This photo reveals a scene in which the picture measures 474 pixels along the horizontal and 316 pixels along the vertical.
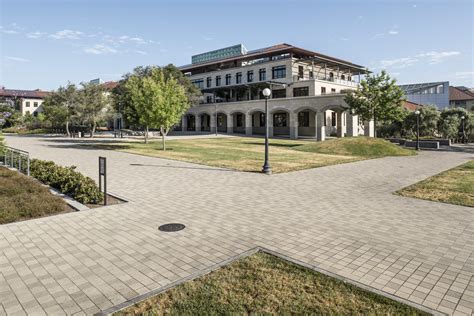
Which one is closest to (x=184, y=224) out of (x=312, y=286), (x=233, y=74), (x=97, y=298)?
(x=97, y=298)

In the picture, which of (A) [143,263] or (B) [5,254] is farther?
(B) [5,254]

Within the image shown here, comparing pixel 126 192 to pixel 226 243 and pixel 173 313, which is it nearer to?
pixel 226 243

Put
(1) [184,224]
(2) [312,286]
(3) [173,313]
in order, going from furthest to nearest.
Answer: (1) [184,224], (2) [312,286], (3) [173,313]

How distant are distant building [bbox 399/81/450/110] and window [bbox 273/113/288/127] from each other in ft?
124

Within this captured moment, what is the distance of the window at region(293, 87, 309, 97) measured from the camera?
163 feet

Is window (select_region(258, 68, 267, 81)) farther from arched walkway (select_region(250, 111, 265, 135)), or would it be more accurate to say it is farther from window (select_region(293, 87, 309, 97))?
window (select_region(293, 87, 309, 97))

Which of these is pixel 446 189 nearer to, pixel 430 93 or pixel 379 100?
pixel 379 100

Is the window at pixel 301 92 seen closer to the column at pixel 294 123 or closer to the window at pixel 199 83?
the column at pixel 294 123

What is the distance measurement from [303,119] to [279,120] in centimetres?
472

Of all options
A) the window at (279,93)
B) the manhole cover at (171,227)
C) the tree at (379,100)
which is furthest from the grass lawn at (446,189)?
the window at (279,93)

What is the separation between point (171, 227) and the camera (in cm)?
770

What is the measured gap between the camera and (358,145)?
27.3 metres

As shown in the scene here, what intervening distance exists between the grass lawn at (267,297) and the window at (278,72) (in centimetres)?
5085

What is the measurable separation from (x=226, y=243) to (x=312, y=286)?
2.32 metres
